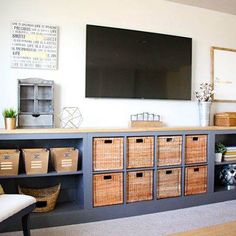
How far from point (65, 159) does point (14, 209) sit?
2.46ft

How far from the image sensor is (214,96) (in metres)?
3.27

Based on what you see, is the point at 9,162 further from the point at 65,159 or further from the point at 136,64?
the point at 136,64

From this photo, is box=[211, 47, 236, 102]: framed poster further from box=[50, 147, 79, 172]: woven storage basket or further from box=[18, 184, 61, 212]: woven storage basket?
box=[18, 184, 61, 212]: woven storage basket

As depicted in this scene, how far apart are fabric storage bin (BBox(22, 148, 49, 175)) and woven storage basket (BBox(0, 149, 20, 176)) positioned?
73mm

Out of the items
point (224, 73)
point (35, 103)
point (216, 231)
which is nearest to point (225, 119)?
point (224, 73)

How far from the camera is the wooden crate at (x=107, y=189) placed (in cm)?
232

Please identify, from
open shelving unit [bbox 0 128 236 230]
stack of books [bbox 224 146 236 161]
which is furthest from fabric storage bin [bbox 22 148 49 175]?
stack of books [bbox 224 146 236 161]

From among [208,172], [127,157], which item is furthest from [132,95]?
[208,172]

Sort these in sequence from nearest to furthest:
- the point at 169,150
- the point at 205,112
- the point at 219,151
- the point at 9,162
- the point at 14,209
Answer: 1. the point at 14,209
2. the point at 9,162
3. the point at 169,150
4. the point at 219,151
5. the point at 205,112

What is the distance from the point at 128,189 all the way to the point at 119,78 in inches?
44.8

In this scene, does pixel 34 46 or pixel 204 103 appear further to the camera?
pixel 204 103

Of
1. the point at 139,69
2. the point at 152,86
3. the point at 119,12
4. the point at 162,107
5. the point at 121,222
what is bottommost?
the point at 121,222

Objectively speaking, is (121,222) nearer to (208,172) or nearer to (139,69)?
(208,172)

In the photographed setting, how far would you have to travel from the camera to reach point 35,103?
7.84 ft
